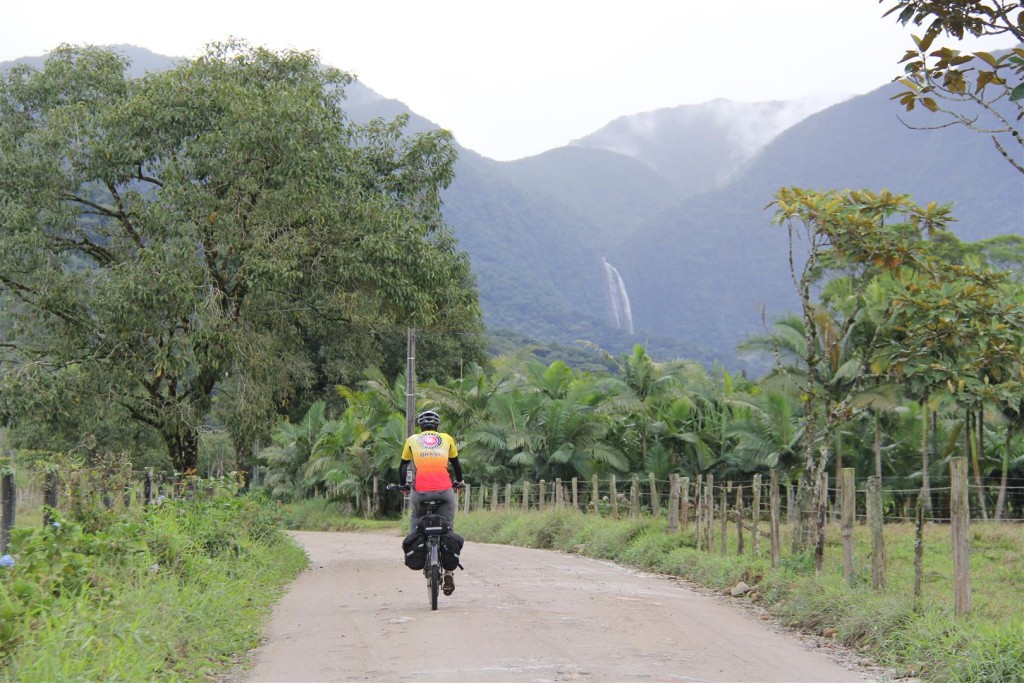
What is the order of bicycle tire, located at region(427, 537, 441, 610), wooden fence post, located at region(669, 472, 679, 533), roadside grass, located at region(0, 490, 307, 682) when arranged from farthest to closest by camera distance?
wooden fence post, located at region(669, 472, 679, 533) → bicycle tire, located at region(427, 537, 441, 610) → roadside grass, located at region(0, 490, 307, 682)

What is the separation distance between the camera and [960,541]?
8.45 metres

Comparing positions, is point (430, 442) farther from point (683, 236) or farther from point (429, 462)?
point (683, 236)

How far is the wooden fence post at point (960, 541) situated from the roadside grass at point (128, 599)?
18.4 ft

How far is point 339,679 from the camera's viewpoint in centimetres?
684

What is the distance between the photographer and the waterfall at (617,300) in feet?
486

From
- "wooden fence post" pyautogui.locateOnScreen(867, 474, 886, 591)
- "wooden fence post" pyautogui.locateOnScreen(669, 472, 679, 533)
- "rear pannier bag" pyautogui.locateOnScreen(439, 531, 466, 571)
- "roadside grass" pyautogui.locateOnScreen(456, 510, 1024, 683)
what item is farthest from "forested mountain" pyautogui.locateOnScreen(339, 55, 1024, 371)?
"rear pannier bag" pyautogui.locateOnScreen(439, 531, 466, 571)

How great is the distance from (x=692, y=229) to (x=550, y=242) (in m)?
27.5

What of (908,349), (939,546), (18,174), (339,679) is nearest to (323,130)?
(18,174)

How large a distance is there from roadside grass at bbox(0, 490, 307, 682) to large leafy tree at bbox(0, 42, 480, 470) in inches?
158

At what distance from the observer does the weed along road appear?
23.3ft

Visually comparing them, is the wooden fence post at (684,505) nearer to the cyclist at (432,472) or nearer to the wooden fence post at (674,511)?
the wooden fence post at (674,511)

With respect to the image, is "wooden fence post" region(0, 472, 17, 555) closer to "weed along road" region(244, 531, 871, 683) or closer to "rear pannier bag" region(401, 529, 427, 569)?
"weed along road" region(244, 531, 871, 683)

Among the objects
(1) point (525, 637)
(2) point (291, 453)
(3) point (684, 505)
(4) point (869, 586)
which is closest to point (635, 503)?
(3) point (684, 505)

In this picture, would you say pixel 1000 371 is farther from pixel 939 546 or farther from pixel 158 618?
pixel 158 618
